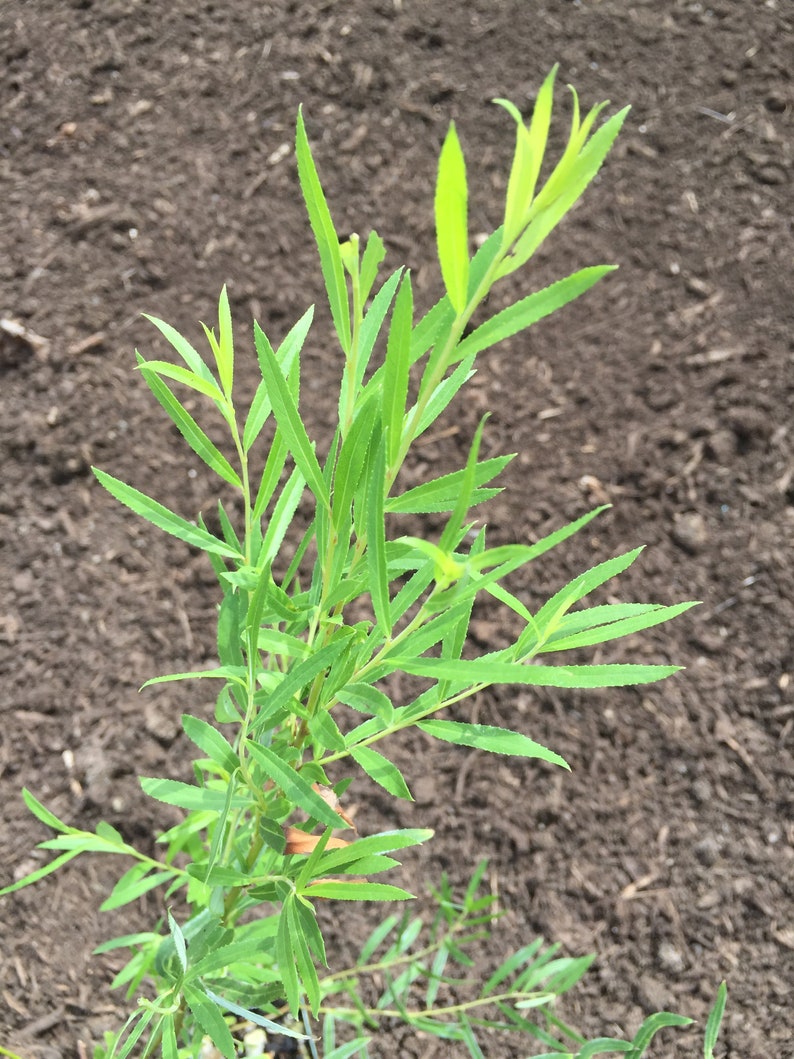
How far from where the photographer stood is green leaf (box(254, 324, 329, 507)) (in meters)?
0.59

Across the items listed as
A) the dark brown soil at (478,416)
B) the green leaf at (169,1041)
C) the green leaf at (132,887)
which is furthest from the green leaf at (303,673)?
the dark brown soil at (478,416)

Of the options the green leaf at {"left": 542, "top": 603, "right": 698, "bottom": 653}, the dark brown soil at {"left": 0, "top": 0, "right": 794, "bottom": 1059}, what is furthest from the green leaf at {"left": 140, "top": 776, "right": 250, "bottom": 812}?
the dark brown soil at {"left": 0, "top": 0, "right": 794, "bottom": 1059}

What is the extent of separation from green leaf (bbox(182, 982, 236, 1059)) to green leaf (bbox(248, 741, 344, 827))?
0.24m

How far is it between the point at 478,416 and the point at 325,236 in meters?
1.37

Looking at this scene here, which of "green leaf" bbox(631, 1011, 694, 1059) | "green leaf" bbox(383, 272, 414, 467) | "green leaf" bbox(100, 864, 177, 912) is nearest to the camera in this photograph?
"green leaf" bbox(383, 272, 414, 467)

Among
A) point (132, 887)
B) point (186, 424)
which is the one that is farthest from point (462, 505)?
point (132, 887)

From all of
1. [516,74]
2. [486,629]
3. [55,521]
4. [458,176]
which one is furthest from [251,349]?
[458,176]

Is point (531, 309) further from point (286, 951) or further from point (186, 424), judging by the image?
point (286, 951)

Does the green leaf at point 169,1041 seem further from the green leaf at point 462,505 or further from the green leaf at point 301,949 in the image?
the green leaf at point 462,505

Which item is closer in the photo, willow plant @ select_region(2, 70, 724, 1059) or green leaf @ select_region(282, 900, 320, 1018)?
willow plant @ select_region(2, 70, 724, 1059)

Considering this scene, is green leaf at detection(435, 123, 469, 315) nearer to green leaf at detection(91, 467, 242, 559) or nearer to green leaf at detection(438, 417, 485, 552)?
green leaf at detection(438, 417, 485, 552)

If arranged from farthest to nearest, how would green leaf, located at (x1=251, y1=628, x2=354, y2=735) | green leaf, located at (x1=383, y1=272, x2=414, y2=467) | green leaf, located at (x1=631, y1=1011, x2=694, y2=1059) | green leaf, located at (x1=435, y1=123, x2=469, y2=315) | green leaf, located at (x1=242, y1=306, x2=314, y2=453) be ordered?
green leaf, located at (x1=631, y1=1011, x2=694, y2=1059), green leaf, located at (x1=242, y1=306, x2=314, y2=453), green leaf, located at (x1=251, y1=628, x2=354, y2=735), green leaf, located at (x1=383, y1=272, x2=414, y2=467), green leaf, located at (x1=435, y1=123, x2=469, y2=315)

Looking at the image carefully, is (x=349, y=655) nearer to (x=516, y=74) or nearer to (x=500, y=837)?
(x=500, y=837)

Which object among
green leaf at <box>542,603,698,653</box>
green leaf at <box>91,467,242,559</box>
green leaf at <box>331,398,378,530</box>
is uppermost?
green leaf at <box>331,398,378,530</box>
